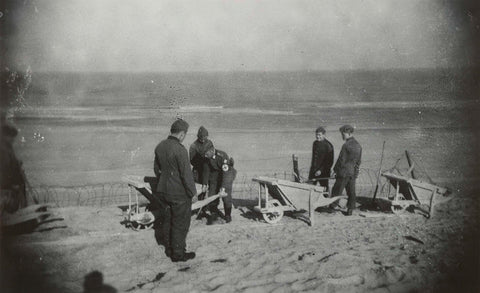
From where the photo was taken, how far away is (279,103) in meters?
30.5

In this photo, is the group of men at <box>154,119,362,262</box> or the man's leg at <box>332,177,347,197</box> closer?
the group of men at <box>154,119,362,262</box>

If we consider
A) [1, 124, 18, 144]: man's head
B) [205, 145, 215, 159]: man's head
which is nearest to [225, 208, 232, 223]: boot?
[205, 145, 215, 159]: man's head

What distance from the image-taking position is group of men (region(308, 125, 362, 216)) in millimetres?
7621

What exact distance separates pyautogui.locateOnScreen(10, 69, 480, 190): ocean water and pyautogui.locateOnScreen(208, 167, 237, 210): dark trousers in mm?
3581

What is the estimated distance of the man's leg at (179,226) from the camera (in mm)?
5570

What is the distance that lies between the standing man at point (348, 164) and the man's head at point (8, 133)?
18.8 ft

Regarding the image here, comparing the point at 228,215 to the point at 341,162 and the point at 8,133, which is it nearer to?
the point at 341,162

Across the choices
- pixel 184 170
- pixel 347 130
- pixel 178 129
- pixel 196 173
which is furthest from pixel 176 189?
pixel 347 130

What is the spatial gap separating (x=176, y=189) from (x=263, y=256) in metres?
1.59

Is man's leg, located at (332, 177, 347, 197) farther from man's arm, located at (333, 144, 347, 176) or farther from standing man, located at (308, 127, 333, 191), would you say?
standing man, located at (308, 127, 333, 191)

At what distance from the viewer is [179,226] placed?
5.66 metres

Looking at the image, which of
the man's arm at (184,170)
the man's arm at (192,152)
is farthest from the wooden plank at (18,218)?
the man's arm at (192,152)

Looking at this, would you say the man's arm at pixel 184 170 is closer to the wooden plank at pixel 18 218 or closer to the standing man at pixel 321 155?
the wooden plank at pixel 18 218

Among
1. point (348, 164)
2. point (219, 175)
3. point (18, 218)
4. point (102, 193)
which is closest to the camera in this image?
point (18, 218)
